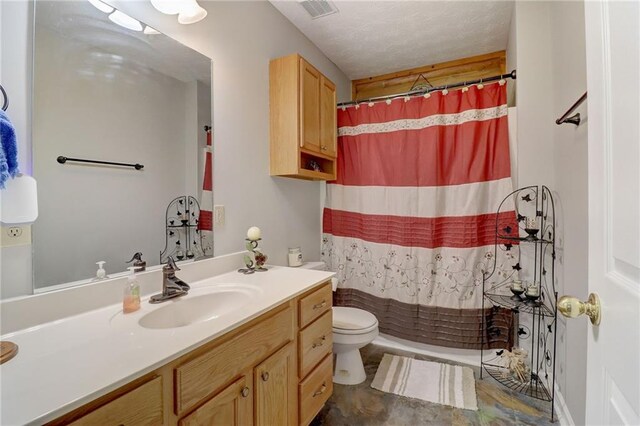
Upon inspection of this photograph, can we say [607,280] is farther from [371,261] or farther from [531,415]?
[371,261]

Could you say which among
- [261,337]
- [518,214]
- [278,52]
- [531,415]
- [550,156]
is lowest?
[531,415]

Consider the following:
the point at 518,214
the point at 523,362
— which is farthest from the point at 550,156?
the point at 523,362

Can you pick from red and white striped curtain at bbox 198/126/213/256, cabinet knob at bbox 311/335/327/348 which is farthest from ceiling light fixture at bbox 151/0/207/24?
cabinet knob at bbox 311/335/327/348

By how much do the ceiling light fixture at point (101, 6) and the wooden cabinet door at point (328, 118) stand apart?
4.44 feet

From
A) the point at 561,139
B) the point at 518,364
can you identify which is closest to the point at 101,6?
the point at 561,139

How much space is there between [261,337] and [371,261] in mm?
1579

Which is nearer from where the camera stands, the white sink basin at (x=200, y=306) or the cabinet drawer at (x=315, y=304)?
the white sink basin at (x=200, y=306)

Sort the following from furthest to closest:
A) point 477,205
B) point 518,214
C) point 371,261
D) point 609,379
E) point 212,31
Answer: point 371,261, point 477,205, point 518,214, point 212,31, point 609,379

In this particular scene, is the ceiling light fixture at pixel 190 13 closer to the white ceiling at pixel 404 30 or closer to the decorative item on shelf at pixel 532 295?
the white ceiling at pixel 404 30

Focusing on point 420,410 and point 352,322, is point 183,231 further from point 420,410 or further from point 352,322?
point 420,410

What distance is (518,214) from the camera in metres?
1.95

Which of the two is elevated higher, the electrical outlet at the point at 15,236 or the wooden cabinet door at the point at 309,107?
the wooden cabinet door at the point at 309,107

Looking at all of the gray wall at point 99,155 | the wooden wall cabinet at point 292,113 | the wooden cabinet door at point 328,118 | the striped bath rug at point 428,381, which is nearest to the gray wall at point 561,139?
the striped bath rug at point 428,381

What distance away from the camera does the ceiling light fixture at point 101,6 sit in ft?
3.47
